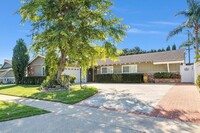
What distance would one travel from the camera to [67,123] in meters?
6.68

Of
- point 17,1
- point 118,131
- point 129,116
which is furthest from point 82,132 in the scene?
point 17,1

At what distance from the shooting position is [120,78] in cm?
2659

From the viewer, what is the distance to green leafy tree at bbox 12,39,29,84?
2783 cm

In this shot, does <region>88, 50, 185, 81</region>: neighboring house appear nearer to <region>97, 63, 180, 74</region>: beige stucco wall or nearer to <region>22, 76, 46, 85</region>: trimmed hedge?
<region>97, 63, 180, 74</region>: beige stucco wall

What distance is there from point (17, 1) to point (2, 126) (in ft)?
50.9


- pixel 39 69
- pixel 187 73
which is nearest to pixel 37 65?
pixel 39 69

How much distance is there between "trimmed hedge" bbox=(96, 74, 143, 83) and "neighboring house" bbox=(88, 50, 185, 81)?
1.49 meters

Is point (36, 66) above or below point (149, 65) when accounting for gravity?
above

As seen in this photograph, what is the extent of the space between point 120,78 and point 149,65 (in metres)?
4.47

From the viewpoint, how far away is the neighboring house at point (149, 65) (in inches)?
939

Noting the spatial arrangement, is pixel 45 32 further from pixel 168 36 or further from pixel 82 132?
pixel 168 36

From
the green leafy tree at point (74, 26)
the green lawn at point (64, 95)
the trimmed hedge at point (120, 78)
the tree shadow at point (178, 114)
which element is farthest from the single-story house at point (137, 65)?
the tree shadow at point (178, 114)

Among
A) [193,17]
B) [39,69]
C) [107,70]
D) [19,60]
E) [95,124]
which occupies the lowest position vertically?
[95,124]

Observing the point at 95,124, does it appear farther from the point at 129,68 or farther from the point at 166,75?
the point at 129,68
